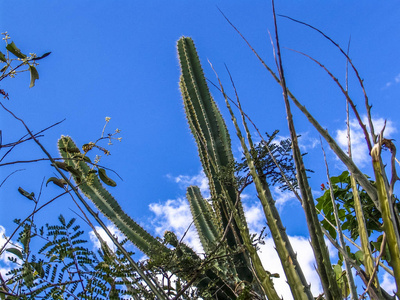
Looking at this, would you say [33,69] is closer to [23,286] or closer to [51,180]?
[51,180]

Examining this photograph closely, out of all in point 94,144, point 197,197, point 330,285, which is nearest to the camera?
point 330,285

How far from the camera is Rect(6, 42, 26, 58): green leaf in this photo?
1.15 metres

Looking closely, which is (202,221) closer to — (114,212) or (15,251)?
(114,212)

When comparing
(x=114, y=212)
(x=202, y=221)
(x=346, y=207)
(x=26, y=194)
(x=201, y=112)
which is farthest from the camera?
(x=114, y=212)

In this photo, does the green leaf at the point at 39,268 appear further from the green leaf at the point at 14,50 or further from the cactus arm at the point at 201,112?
the cactus arm at the point at 201,112

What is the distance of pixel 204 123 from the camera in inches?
146

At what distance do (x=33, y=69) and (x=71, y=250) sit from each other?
539 millimetres

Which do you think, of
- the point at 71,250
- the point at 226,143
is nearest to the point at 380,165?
the point at 71,250

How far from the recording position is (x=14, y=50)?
116 centimetres

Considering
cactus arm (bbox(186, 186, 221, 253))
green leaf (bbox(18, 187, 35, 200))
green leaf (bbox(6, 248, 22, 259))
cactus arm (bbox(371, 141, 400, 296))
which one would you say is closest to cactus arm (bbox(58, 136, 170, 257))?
cactus arm (bbox(186, 186, 221, 253))

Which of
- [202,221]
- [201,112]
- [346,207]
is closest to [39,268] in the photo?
[346,207]

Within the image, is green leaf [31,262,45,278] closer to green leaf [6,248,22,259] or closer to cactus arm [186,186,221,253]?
green leaf [6,248,22,259]

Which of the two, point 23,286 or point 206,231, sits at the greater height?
point 206,231

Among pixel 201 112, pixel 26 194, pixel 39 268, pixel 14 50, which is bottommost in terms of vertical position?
pixel 39 268
